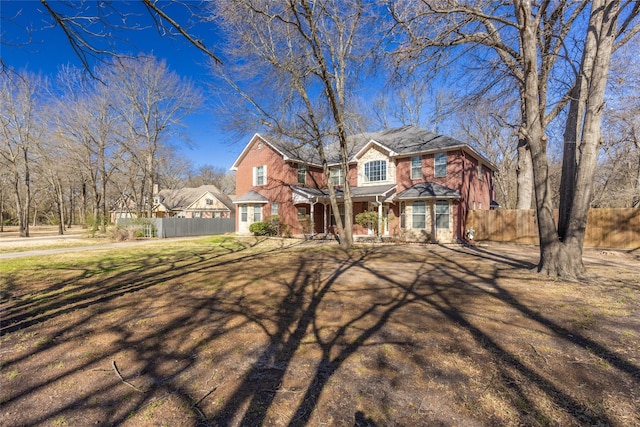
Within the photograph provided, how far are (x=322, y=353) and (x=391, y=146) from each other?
1599 centimetres

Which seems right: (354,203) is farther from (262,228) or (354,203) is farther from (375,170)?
(262,228)

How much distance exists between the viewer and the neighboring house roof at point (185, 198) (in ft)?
135

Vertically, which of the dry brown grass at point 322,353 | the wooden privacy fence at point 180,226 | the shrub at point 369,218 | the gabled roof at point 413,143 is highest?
the gabled roof at point 413,143

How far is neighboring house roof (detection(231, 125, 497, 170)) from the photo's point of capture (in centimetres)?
1595

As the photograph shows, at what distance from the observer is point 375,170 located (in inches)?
712

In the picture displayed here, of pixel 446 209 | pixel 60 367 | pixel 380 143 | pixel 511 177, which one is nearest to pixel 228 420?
pixel 60 367

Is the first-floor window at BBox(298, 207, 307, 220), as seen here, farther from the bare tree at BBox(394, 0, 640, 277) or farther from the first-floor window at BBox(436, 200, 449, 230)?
the bare tree at BBox(394, 0, 640, 277)

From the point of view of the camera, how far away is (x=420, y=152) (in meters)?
16.1

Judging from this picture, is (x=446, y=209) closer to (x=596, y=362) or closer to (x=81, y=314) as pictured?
(x=596, y=362)

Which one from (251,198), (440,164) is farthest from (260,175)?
(440,164)

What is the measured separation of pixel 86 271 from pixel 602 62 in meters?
14.2

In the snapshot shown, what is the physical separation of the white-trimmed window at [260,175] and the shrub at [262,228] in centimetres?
325

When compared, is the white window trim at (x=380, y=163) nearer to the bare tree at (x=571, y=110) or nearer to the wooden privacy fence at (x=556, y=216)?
the wooden privacy fence at (x=556, y=216)

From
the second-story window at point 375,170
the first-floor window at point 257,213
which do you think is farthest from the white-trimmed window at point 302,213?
the second-story window at point 375,170
